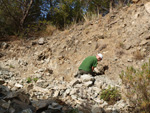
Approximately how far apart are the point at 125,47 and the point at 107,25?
2.09 metres

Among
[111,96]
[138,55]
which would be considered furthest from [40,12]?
[111,96]

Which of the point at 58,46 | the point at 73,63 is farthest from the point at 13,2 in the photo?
the point at 73,63

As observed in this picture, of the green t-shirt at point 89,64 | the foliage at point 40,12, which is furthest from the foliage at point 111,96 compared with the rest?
the foliage at point 40,12

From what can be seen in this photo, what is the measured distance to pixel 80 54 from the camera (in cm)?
658

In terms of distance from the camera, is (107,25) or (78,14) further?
(78,14)

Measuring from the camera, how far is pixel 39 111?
2.52 m

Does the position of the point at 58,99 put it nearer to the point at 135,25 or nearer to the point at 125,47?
the point at 125,47

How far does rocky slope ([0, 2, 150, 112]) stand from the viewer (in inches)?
156

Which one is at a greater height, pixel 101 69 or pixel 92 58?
pixel 92 58

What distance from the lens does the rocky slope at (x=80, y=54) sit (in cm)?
395

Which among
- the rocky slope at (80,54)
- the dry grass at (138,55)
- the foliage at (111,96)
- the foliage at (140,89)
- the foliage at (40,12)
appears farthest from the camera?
the foliage at (40,12)

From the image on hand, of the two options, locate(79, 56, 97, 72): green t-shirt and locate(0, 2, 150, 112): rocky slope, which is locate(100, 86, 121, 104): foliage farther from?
locate(79, 56, 97, 72): green t-shirt

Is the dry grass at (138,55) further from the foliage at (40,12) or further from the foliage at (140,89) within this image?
the foliage at (40,12)

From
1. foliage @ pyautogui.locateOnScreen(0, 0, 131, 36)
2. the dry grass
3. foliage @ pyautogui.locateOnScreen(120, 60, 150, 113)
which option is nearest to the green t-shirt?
the dry grass
